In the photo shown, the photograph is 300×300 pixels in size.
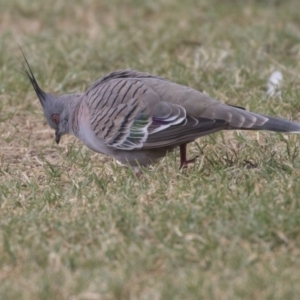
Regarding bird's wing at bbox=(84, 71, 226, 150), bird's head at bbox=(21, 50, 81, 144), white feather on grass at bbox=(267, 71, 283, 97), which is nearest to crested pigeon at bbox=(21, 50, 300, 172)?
bird's wing at bbox=(84, 71, 226, 150)

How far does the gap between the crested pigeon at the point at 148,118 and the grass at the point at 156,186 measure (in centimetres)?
18

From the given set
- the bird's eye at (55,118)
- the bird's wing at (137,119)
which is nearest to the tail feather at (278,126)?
the bird's wing at (137,119)

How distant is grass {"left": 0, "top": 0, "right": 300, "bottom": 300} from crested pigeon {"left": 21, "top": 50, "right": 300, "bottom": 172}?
18 cm

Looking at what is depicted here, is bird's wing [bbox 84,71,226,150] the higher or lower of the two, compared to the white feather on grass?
higher

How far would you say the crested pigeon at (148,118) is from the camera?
5.40 meters

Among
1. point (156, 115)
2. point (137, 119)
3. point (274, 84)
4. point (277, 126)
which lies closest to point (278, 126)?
point (277, 126)

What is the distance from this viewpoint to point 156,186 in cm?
533

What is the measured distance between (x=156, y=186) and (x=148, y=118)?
1.60ft

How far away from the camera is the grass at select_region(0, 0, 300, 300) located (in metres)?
4.18

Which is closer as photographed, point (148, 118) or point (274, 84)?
point (148, 118)

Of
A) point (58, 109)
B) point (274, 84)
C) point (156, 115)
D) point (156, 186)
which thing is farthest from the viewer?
point (274, 84)

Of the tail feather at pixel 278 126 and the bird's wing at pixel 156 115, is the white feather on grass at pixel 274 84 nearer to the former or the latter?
the bird's wing at pixel 156 115

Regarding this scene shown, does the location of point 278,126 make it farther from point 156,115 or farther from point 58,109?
point 58,109

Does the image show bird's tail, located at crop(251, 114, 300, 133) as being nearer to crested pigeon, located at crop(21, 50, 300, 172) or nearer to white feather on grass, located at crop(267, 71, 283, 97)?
crested pigeon, located at crop(21, 50, 300, 172)
